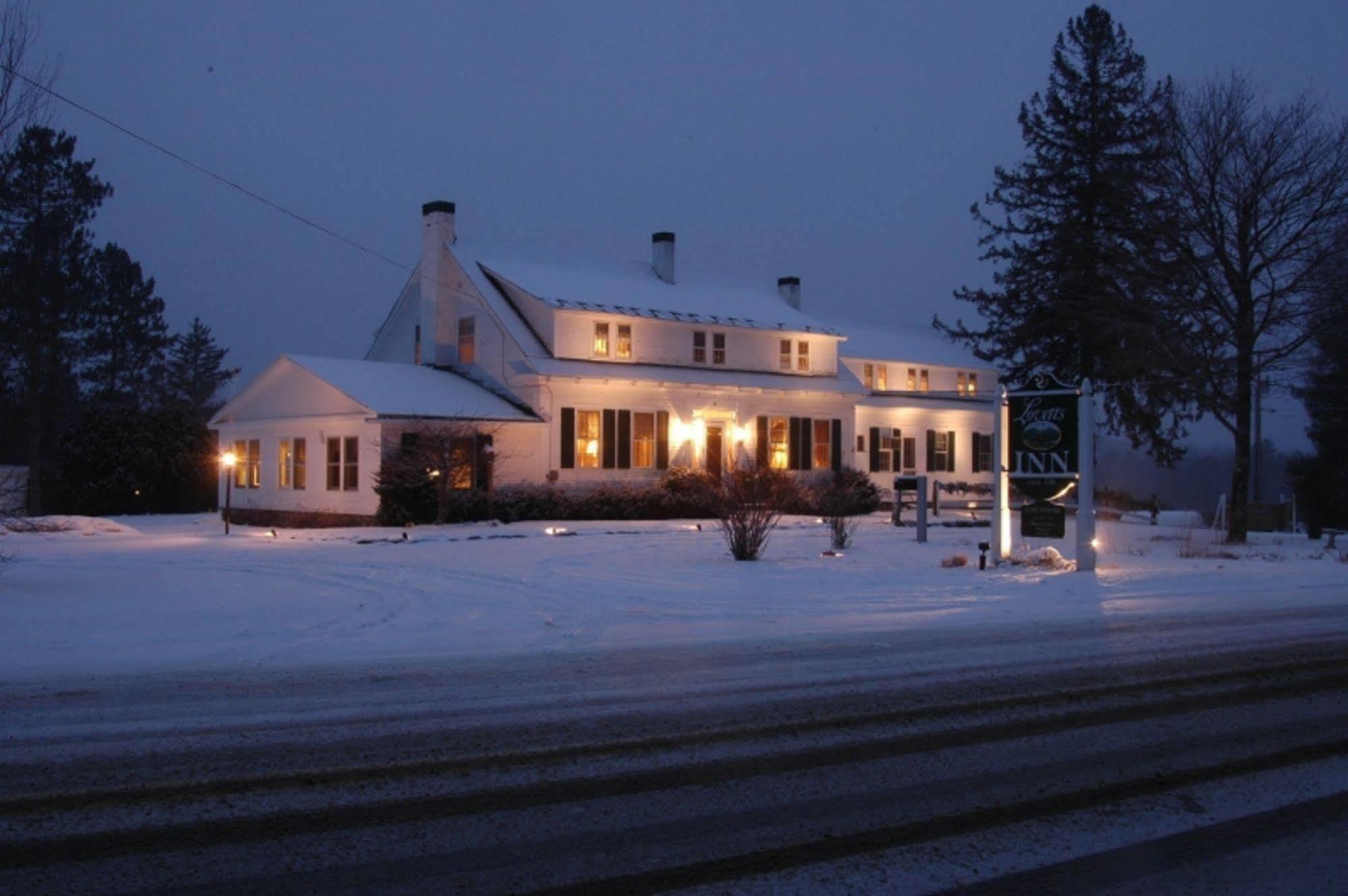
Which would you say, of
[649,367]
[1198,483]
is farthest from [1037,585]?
[1198,483]

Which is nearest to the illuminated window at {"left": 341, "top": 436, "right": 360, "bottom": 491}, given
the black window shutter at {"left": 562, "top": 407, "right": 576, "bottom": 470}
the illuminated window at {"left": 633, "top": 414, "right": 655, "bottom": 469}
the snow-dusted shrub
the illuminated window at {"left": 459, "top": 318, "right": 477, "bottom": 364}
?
the black window shutter at {"left": 562, "top": 407, "right": 576, "bottom": 470}

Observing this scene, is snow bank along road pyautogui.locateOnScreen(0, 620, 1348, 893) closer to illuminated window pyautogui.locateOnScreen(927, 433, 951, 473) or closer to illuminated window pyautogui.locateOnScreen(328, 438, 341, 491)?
illuminated window pyautogui.locateOnScreen(328, 438, 341, 491)

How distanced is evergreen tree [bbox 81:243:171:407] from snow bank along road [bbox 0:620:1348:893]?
48.9 metres

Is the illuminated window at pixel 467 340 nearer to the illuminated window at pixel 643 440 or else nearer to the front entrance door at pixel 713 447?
the illuminated window at pixel 643 440

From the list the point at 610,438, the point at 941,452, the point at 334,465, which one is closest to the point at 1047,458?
the point at 610,438

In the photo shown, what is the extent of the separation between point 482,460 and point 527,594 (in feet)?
56.0

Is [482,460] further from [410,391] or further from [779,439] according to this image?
[779,439]

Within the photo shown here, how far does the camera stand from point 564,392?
113 ft

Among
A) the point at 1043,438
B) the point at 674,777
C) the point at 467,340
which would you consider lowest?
the point at 674,777

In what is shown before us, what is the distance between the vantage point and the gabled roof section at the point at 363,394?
30.9m

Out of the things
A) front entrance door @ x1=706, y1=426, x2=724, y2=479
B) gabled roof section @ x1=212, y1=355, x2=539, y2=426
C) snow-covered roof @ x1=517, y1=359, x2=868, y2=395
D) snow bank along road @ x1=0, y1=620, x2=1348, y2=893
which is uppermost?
snow-covered roof @ x1=517, y1=359, x2=868, y2=395

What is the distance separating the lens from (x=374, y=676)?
9.93m

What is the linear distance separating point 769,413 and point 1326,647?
27879 mm

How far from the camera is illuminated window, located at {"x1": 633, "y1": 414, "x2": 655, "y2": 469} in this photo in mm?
36094
